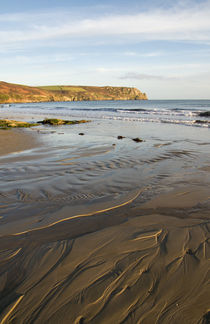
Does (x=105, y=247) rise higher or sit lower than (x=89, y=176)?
lower

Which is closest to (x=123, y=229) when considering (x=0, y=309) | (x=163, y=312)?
(x=163, y=312)

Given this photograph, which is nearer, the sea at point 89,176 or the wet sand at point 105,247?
the wet sand at point 105,247

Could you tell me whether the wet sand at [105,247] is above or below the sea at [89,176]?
below

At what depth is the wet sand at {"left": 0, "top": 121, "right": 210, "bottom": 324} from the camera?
2348 mm

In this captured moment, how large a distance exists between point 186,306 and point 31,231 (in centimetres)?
265

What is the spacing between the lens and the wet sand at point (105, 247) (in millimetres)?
2348

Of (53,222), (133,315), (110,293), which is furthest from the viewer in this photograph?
(53,222)

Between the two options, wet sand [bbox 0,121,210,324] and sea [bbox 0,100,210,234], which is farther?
sea [bbox 0,100,210,234]

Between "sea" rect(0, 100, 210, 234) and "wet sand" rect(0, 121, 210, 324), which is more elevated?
"sea" rect(0, 100, 210, 234)

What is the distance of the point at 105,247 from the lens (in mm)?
3326

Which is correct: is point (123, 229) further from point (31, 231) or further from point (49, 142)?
point (49, 142)

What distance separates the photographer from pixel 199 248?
3252 millimetres

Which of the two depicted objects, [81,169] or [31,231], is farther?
[81,169]

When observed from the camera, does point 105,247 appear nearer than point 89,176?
Yes
